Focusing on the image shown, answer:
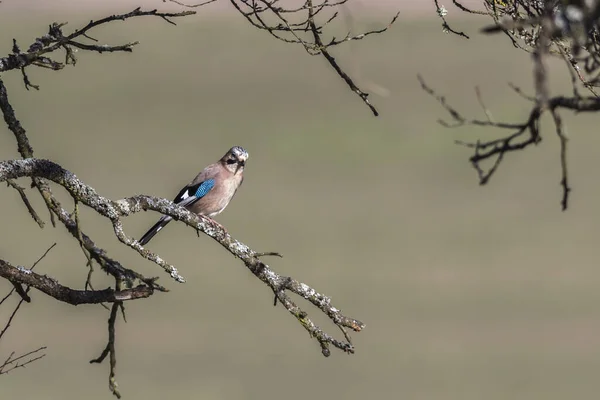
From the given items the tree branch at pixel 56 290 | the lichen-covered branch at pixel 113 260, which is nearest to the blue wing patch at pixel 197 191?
the lichen-covered branch at pixel 113 260

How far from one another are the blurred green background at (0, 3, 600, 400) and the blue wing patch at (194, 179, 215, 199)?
762cm

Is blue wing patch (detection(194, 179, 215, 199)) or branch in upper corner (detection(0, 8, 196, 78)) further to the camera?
blue wing patch (detection(194, 179, 215, 199))

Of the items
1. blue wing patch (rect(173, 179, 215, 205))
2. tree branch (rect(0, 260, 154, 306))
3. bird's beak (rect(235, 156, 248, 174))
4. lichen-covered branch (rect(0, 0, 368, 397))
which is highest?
bird's beak (rect(235, 156, 248, 174))

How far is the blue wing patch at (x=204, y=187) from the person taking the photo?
36.6 feet

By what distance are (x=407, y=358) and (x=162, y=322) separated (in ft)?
18.9

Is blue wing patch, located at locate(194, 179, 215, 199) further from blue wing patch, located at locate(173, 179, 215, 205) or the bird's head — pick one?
the bird's head

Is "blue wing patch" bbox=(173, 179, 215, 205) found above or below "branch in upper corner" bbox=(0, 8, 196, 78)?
above

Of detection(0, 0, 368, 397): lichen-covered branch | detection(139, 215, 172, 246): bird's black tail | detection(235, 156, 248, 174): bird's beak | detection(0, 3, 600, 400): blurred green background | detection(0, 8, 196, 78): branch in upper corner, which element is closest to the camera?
detection(0, 0, 368, 397): lichen-covered branch

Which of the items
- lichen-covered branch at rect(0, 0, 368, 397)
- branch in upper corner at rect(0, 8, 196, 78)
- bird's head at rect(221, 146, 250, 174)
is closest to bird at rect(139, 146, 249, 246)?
bird's head at rect(221, 146, 250, 174)

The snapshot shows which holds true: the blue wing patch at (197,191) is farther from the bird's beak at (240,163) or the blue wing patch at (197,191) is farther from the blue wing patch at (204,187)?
the bird's beak at (240,163)

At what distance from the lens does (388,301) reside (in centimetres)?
3078

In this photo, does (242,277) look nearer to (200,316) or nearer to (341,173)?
(200,316)

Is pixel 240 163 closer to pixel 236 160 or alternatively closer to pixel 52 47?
pixel 236 160

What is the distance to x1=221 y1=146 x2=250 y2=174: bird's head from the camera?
1113cm
